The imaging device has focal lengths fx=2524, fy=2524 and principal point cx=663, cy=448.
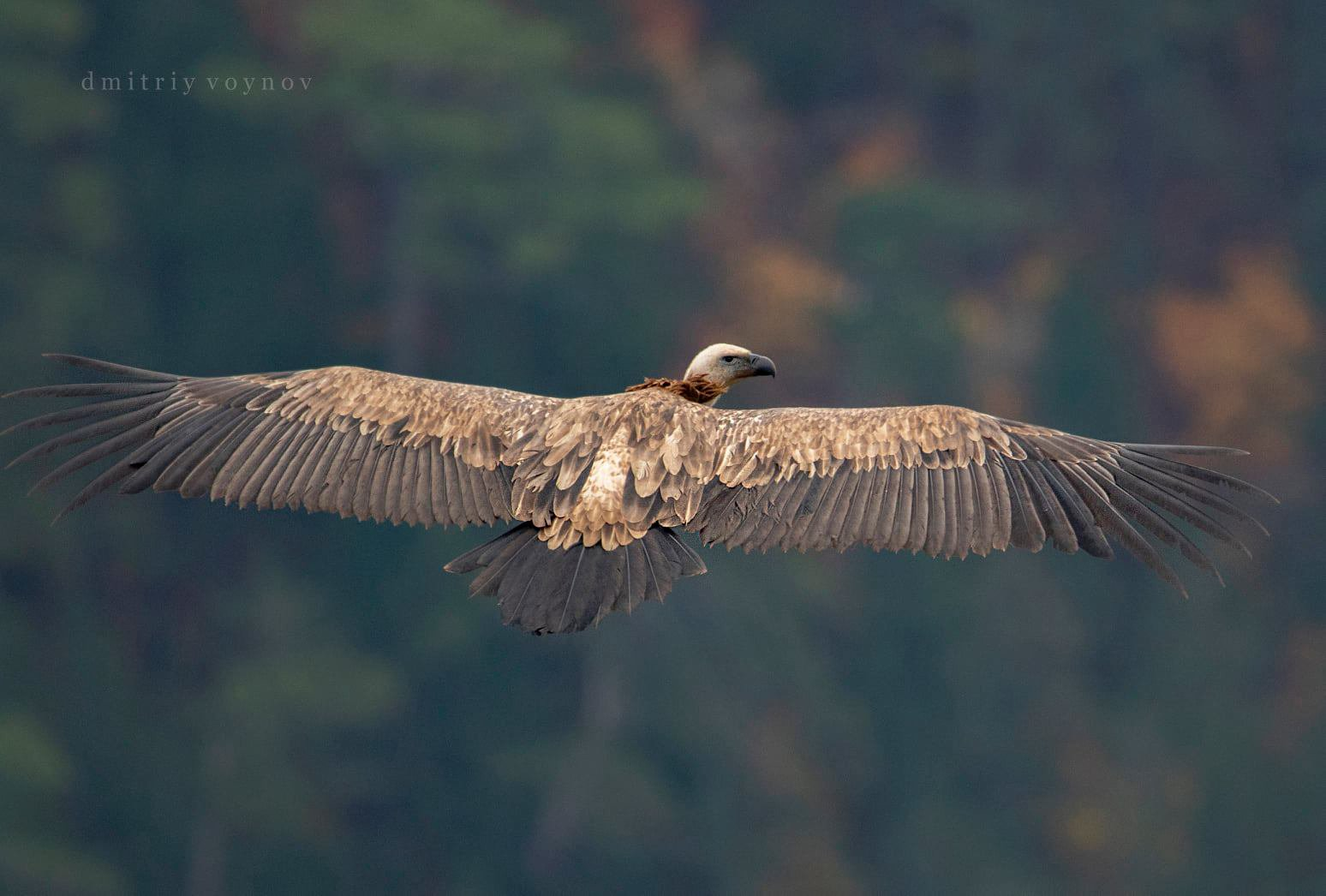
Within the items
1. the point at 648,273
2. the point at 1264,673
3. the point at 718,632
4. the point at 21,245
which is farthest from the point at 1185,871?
the point at 21,245

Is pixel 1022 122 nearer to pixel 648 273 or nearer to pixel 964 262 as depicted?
pixel 964 262

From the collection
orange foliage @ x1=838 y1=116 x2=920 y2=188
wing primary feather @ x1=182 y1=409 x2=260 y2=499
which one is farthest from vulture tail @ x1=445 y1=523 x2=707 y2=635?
orange foliage @ x1=838 y1=116 x2=920 y2=188

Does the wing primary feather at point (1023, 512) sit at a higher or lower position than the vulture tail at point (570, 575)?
higher

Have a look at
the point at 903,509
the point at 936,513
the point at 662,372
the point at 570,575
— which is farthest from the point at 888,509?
the point at 662,372

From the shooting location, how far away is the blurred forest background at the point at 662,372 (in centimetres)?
4044

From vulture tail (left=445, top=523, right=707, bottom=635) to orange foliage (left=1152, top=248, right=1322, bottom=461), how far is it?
139ft

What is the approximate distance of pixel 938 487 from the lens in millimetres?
11570

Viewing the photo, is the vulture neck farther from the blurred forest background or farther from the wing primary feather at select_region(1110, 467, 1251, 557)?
the blurred forest background

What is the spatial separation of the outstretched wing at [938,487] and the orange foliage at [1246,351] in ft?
135

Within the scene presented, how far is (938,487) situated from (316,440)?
9.60ft

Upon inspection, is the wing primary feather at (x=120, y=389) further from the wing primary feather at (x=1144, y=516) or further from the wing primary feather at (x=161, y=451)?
the wing primary feather at (x=1144, y=516)

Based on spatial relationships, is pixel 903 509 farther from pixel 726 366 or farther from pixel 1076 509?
pixel 726 366

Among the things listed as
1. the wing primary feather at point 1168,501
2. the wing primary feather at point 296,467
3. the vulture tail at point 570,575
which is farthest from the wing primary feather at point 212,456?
the wing primary feather at point 1168,501

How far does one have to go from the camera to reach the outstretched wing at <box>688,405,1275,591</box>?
11.4m
